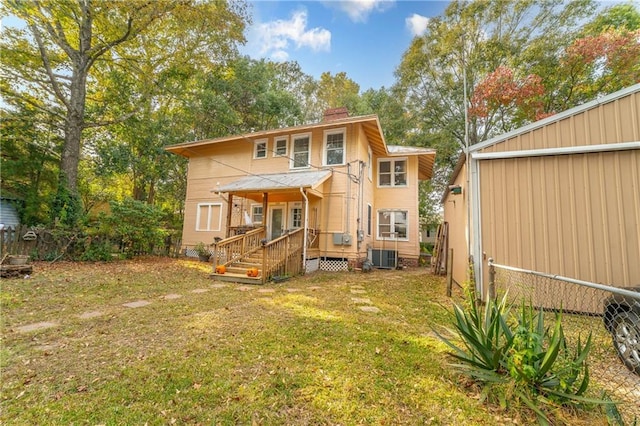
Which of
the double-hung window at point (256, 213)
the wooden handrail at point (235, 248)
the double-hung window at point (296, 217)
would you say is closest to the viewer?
the wooden handrail at point (235, 248)

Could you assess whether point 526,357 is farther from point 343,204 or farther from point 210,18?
point 210,18

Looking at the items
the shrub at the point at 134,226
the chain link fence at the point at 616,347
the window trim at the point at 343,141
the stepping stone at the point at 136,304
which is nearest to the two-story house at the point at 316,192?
the window trim at the point at 343,141

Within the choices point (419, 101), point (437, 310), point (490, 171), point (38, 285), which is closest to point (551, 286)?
point (437, 310)

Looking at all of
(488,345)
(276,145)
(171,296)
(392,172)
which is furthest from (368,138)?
(488,345)

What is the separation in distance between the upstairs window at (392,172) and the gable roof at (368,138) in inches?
21.0

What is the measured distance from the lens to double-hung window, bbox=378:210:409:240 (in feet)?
42.9

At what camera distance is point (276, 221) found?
11.8 metres

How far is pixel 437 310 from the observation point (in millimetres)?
5133

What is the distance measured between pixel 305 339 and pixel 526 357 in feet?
8.13

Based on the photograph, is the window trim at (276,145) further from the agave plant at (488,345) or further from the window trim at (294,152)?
→ the agave plant at (488,345)

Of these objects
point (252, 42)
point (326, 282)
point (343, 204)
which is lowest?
point (326, 282)

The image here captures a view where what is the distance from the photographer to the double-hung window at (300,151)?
11.5m

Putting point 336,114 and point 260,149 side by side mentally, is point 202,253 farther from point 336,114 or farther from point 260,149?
point 336,114

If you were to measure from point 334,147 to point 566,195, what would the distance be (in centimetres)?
779
